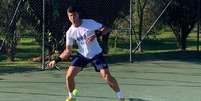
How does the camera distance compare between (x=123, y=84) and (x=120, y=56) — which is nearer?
(x=123, y=84)

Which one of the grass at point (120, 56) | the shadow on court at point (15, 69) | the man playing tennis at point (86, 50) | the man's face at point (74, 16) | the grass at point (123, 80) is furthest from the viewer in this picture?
the grass at point (120, 56)

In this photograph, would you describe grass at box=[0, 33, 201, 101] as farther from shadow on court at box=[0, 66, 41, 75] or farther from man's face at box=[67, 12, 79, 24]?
man's face at box=[67, 12, 79, 24]

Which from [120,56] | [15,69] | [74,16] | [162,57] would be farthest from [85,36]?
[162,57]

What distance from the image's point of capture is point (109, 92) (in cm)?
1222

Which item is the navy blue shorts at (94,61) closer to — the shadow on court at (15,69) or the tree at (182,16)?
the shadow on court at (15,69)

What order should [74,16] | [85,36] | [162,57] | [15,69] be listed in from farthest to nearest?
[162,57] → [15,69] → [85,36] → [74,16]

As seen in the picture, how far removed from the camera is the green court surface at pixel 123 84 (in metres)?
11.7

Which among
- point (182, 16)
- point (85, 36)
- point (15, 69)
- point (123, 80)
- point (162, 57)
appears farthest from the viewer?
point (182, 16)

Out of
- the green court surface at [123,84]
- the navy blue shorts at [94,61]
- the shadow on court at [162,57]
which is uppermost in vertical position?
the shadow on court at [162,57]

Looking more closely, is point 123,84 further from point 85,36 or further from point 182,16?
point 182,16

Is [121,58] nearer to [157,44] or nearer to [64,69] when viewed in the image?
[64,69]

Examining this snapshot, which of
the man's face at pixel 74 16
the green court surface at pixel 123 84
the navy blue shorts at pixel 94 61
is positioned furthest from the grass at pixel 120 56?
the man's face at pixel 74 16

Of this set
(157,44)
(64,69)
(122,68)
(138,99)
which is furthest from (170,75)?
(157,44)

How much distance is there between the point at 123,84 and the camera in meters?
13.7
